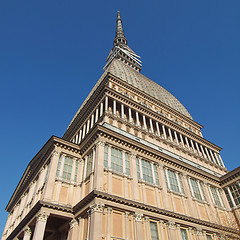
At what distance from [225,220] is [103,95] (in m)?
27.9

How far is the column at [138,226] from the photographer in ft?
73.1

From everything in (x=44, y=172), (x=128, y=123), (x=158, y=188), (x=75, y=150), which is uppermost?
(x=128, y=123)

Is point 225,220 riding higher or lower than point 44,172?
lower

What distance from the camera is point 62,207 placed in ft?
79.3

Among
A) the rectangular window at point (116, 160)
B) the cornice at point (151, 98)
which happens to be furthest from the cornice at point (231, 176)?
the rectangular window at point (116, 160)

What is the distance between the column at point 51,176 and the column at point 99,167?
5452mm

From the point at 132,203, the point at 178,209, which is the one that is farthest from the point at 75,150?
the point at 178,209

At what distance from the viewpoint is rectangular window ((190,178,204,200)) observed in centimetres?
3312

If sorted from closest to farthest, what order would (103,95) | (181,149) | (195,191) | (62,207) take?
1. (62,207)
2. (195,191)
3. (103,95)
4. (181,149)

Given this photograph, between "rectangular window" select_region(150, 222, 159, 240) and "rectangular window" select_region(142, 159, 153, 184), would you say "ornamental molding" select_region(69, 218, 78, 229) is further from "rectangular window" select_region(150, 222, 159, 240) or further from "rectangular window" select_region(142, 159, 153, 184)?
"rectangular window" select_region(142, 159, 153, 184)

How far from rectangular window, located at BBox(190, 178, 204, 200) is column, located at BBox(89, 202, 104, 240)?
1742 centimetres

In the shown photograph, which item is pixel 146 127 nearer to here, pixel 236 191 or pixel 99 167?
pixel 99 167

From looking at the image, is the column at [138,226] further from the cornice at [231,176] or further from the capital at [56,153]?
the cornice at [231,176]

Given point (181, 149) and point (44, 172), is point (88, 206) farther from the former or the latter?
point (181, 149)
